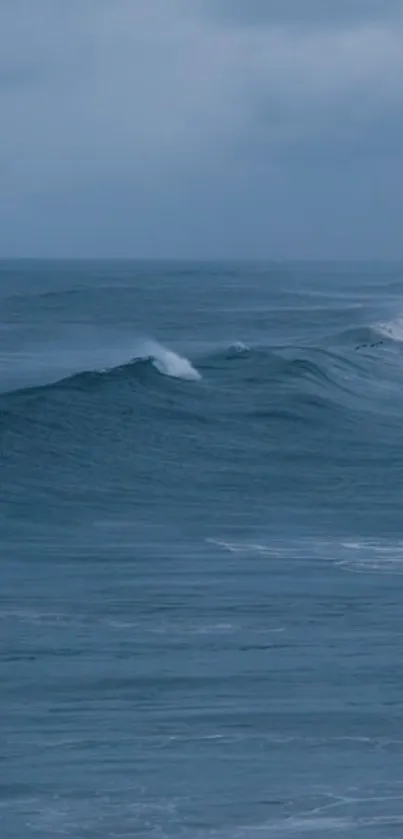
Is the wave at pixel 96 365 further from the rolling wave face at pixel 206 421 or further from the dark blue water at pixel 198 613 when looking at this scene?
the dark blue water at pixel 198 613

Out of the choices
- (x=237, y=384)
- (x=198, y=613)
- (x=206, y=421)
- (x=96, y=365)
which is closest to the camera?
(x=198, y=613)

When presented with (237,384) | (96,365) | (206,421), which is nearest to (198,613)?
(206,421)

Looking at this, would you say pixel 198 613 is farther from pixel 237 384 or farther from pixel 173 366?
pixel 173 366

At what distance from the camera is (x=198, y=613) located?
13.7 meters

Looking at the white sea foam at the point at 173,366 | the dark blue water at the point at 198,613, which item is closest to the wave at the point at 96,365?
the white sea foam at the point at 173,366

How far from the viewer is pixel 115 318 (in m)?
66.7

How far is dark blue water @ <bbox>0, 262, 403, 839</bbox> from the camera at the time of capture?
382 inches

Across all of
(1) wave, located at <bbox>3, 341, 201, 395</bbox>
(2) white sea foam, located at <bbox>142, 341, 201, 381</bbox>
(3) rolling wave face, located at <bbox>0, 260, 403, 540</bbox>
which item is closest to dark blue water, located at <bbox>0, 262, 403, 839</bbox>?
(3) rolling wave face, located at <bbox>0, 260, 403, 540</bbox>

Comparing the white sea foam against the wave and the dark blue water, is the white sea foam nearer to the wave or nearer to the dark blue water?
the wave

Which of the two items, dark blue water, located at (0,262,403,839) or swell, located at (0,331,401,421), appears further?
swell, located at (0,331,401,421)

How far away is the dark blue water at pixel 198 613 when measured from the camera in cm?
971

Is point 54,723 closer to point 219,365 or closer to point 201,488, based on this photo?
point 201,488

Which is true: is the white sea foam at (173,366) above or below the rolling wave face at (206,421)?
above

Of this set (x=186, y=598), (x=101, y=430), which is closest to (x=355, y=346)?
(x=101, y=430)
